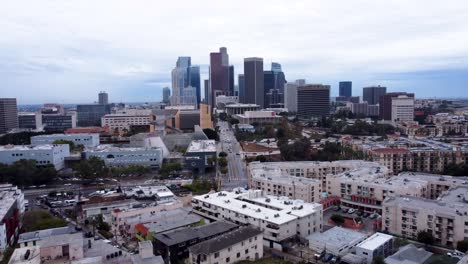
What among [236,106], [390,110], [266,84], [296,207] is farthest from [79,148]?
[266,84]

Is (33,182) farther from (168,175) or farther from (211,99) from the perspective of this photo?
(211,99)

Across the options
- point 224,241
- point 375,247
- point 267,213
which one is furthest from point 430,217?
point 224,241

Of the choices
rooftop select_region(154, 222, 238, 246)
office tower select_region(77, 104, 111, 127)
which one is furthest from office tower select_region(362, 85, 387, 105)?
rooftop select_region(154, 222, 238, 246)

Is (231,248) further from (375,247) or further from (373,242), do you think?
(373,242)

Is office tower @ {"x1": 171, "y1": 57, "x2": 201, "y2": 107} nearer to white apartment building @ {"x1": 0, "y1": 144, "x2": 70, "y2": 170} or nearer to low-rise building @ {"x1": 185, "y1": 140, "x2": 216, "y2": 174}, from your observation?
white apartment building @ {"x1": 0, "y1": 144, "x2": 70, "y2": 170}

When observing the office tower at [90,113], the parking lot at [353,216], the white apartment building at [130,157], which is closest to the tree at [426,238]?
the parking lot at [353,216]

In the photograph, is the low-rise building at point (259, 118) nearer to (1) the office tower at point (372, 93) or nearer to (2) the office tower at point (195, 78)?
(1) the office tower at point (372, 93)
